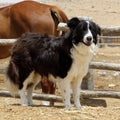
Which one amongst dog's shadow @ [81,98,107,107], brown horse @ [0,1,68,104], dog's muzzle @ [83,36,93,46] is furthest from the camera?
brown horse @ [0,1,68,104]

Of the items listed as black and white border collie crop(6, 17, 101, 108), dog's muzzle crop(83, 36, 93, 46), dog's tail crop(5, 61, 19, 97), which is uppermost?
dog's muzzle crop(83, 36, 93, 46)

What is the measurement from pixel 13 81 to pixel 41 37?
2.71ft

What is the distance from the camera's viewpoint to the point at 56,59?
6.42 m

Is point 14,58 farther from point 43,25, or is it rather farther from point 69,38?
point 43,25

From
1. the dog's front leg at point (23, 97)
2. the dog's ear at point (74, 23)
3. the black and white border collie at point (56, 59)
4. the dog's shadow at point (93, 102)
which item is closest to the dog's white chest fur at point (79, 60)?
the black and white border collie at point (56, 59)

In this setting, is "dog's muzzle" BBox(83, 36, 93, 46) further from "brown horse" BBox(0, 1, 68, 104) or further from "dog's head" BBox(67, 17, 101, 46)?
"brown horse" BBox(0, 1, 68, 104)

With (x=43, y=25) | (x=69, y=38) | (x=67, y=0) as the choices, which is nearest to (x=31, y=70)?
(x=69, y=38)

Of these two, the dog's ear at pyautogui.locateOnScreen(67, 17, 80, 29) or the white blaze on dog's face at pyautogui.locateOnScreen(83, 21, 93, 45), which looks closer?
the white blaze on dog's face at pyautogui.locateOnScreen(83, 21, 93, 45)

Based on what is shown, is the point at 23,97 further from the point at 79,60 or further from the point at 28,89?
the point at 79,60

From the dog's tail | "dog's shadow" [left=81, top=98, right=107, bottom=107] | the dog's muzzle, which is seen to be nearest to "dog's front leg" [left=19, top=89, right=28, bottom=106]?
the dog's tail

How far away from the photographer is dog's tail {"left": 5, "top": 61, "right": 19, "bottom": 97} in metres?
6.95

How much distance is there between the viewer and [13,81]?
23.1ft

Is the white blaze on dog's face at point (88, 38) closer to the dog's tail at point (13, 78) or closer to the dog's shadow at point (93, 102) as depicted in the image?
the dog's tail at point (13, 78)

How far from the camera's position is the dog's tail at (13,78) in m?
6.95
